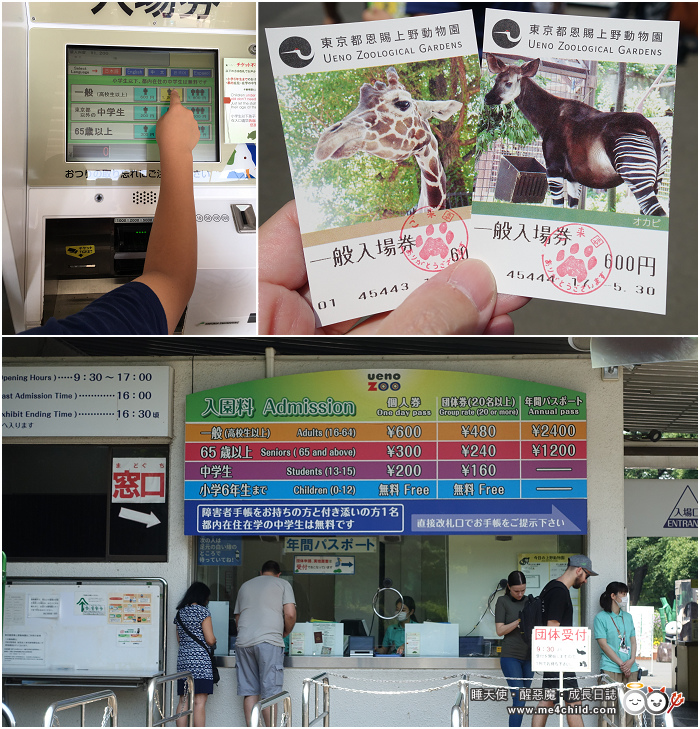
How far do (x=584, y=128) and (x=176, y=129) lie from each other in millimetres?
1752

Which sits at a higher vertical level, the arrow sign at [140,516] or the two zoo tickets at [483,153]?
the two zoo tickets at [483,153]

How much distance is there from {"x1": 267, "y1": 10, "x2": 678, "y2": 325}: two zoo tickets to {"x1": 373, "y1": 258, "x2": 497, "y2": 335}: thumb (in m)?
0.04

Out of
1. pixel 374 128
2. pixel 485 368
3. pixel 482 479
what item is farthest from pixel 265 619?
pixel 374 128

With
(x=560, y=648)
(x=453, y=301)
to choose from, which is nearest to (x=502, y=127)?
(x=453, y=301)

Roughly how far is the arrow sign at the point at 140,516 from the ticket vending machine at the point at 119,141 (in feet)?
9.13

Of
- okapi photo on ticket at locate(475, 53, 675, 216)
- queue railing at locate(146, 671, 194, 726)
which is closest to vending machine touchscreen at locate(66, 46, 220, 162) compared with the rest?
okapi photo on ticket at locate(475, 53, 675, 216)

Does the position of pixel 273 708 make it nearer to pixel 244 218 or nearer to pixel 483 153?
pixel 244 218

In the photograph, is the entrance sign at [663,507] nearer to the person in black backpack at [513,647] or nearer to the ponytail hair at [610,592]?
the ponytail hair at [610,592]

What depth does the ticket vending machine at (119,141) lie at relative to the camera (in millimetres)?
3953

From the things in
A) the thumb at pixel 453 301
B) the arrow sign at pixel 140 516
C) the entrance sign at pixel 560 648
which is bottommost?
the entrance sign at pixel 560 648

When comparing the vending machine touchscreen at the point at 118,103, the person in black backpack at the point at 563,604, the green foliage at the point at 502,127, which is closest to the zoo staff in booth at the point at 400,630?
the person in black backpack at the point at 563,604

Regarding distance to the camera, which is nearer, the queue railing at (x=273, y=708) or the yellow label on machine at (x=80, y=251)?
the yellow label on machine at (x=80, y=251)

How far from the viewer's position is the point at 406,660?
625cm

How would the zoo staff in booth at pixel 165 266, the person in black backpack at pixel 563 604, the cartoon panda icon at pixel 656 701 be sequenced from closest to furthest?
the zoo staff in booth at pixel 165 266
the cartoon panda icon at pixel 656 701
the person in black backpack at pixel 563 604
